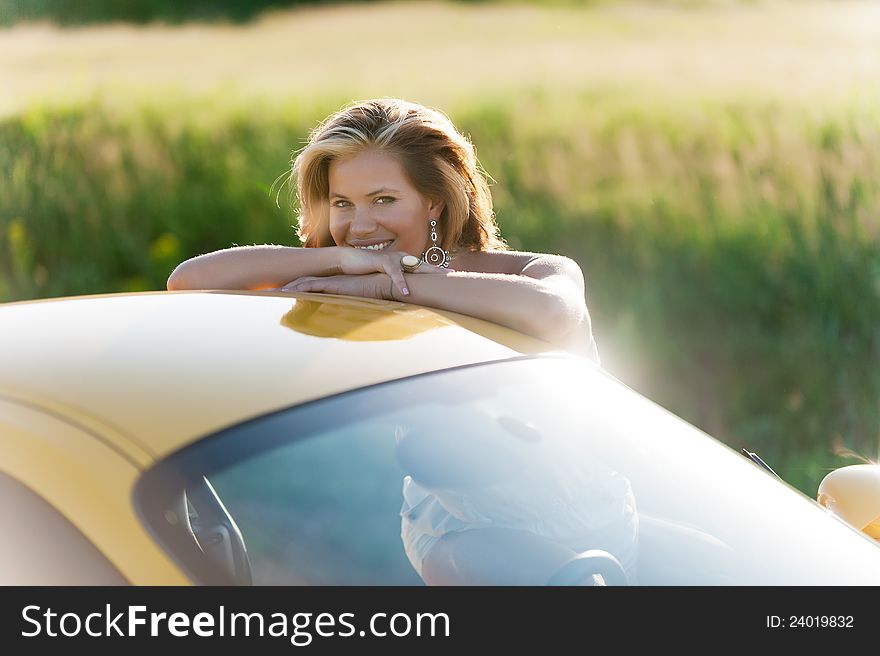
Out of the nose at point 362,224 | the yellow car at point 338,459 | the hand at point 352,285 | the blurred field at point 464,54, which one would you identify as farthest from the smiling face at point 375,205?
the blurred field at point 464,54

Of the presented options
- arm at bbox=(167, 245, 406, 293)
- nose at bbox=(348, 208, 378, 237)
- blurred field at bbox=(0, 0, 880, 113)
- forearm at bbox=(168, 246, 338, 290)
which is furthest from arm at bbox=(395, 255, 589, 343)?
blurred field at bbox=(0, 0, 880, 113)

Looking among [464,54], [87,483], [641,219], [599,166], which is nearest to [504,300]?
[87,483]

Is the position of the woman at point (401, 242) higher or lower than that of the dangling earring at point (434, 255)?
higher

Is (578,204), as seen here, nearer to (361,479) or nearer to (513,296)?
(513,296)

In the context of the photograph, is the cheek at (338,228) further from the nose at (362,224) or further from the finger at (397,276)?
the finger at (397,276)

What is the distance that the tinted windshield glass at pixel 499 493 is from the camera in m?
1.67

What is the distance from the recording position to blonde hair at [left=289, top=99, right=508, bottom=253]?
9.86ft

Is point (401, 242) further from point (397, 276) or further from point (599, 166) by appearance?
point (599, 166)

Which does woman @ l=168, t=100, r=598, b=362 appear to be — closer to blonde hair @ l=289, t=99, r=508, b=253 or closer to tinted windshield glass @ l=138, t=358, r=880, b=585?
blonde hair @ l=289, t=99, r=508, b=253

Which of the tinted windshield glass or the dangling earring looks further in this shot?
the dangling earring

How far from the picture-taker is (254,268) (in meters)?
2.67

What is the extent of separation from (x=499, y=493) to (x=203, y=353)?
0.49 meters

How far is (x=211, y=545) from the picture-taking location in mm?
1805

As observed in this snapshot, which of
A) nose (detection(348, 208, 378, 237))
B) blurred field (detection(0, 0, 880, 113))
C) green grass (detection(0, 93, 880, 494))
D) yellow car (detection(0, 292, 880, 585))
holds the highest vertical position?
blurred field (detection(0, 0, 880, 113))
